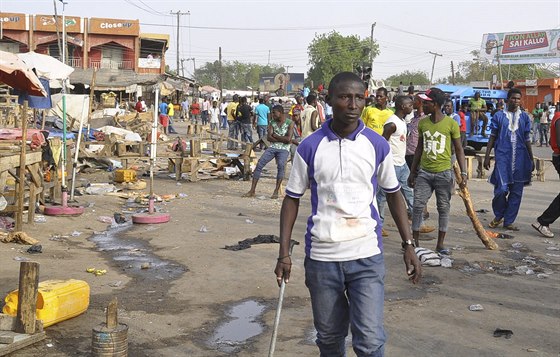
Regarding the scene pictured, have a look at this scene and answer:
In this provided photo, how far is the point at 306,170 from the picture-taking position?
164 inches

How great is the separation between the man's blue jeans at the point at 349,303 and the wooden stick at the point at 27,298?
7.16ft

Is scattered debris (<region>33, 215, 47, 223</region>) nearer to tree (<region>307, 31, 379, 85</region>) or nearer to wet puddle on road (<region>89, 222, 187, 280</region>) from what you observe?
wet puddle on road (<region>89, 222, 187, 280</region>)

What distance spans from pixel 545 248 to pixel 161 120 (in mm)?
27132

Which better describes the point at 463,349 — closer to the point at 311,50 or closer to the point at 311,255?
the point at 311,255

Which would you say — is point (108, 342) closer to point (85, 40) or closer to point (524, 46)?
point (524, 46)

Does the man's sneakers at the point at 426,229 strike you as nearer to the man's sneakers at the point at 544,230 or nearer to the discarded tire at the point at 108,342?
the man's sneakers at the point at 544,230

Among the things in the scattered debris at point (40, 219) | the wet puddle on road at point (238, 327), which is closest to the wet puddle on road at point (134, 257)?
the scattered debris at point (40, 219)

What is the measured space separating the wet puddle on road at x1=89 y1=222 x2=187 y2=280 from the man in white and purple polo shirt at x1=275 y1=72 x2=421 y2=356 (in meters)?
3.92

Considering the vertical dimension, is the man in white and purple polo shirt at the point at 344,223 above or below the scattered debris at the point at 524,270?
above

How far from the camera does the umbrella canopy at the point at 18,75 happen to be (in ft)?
31.1

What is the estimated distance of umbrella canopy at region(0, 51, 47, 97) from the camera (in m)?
9.49

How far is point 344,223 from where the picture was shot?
13.3 ft

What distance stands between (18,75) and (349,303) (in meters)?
7.32

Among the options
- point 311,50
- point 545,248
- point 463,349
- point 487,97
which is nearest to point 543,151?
point 487,97
